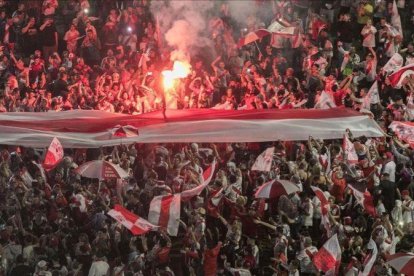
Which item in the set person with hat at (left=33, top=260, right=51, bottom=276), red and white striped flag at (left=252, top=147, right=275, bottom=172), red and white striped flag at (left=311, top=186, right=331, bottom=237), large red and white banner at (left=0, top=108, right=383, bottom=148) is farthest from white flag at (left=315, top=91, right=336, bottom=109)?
person with hat at (left=33, top=260, right=51, bottom=276)

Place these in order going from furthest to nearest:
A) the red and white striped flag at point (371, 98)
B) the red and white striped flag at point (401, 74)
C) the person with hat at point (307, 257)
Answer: the red and white striped flag at point (371, 98), the red and white striped flag at point (401, 74), the person with hat at point (307, 257)

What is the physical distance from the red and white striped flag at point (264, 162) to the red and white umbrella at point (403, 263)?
522cm

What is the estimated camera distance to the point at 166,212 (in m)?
16.0

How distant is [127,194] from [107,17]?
29.1 ft

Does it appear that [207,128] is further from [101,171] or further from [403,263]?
[403,263]

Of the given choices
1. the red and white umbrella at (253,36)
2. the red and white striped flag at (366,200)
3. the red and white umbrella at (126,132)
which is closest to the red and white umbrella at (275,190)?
the red and white striped flag at (366,200)

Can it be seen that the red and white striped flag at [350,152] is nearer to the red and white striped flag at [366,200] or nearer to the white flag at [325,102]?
the red and white striped flag at [366,200]

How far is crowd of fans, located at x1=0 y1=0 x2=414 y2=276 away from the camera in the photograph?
16359mm

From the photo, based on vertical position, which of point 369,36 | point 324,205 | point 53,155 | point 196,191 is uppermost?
point 369,36

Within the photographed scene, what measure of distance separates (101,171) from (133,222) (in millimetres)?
2212

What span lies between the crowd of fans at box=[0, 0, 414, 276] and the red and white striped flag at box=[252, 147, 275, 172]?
453 mm

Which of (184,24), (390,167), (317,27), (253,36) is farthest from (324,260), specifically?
(184,24)

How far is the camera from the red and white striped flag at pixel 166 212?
15.9 m

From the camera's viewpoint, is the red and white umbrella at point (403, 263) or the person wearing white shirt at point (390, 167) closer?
the red and white umbrella at point (403, 263)
